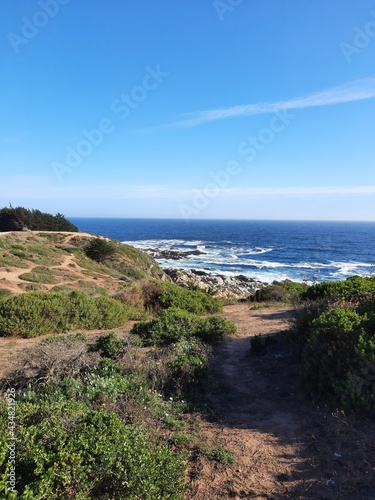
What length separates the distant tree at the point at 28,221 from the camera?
124 feet

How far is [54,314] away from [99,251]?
20.2 m

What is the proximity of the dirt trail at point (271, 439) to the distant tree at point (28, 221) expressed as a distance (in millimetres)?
36030

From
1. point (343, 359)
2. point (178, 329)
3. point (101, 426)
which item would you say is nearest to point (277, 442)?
point (343, 359)

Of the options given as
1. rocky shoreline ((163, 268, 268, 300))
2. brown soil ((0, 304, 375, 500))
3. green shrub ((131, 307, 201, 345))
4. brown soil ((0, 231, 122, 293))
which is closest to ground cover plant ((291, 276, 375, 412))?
brown soil ((0, 304, 375, 500))

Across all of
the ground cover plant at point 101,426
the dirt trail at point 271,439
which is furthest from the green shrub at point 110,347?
the dirt trail at point 271,439

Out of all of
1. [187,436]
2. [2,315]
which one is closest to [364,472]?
[187,436]

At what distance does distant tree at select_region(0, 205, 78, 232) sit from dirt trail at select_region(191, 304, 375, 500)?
36030 millimetres

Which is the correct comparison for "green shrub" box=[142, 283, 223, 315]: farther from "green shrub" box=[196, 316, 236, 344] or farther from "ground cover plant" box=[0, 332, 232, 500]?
"ground cover plant" box=[0, 332, 232, 500]

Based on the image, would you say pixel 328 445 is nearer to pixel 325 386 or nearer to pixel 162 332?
pixel 325 386

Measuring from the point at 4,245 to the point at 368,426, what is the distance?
2815 centimetres

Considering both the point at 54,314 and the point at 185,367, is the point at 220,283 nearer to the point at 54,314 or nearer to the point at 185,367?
the point at 54,314

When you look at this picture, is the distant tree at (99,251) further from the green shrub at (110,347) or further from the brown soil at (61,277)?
the green shrub at (110,347)

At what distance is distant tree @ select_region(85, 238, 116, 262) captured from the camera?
1238 inches

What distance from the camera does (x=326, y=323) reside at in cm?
639
